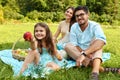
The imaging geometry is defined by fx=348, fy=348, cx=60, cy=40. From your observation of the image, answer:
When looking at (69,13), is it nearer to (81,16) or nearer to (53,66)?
(81,16)

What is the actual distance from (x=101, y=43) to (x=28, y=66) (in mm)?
1014

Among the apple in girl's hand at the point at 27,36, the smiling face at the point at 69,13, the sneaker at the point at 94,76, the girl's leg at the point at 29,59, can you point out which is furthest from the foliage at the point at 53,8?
the apple in girl's hand at the point at 27,36

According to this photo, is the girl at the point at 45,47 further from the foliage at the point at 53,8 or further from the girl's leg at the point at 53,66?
the foliage at the point at 53,8

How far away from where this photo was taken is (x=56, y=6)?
23.8 meters

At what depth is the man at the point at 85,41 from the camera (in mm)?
4418

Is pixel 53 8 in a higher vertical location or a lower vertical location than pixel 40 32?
lower

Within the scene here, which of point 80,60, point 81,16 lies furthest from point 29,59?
point 81,16

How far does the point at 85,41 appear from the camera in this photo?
15.7 feet

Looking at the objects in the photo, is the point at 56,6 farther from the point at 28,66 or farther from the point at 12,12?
the point at 28,66

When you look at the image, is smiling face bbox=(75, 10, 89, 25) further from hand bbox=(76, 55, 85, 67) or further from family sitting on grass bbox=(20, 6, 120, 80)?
hand bbox=(76, 55, 85, 67)

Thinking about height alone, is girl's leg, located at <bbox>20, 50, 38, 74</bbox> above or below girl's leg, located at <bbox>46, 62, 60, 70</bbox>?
above

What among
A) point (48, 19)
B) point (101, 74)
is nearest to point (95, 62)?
point (101, 74)

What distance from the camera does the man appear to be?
4.42 metres

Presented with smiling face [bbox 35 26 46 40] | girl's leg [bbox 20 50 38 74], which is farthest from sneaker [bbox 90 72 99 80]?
smiling face [bbox 35 26 46 40]
